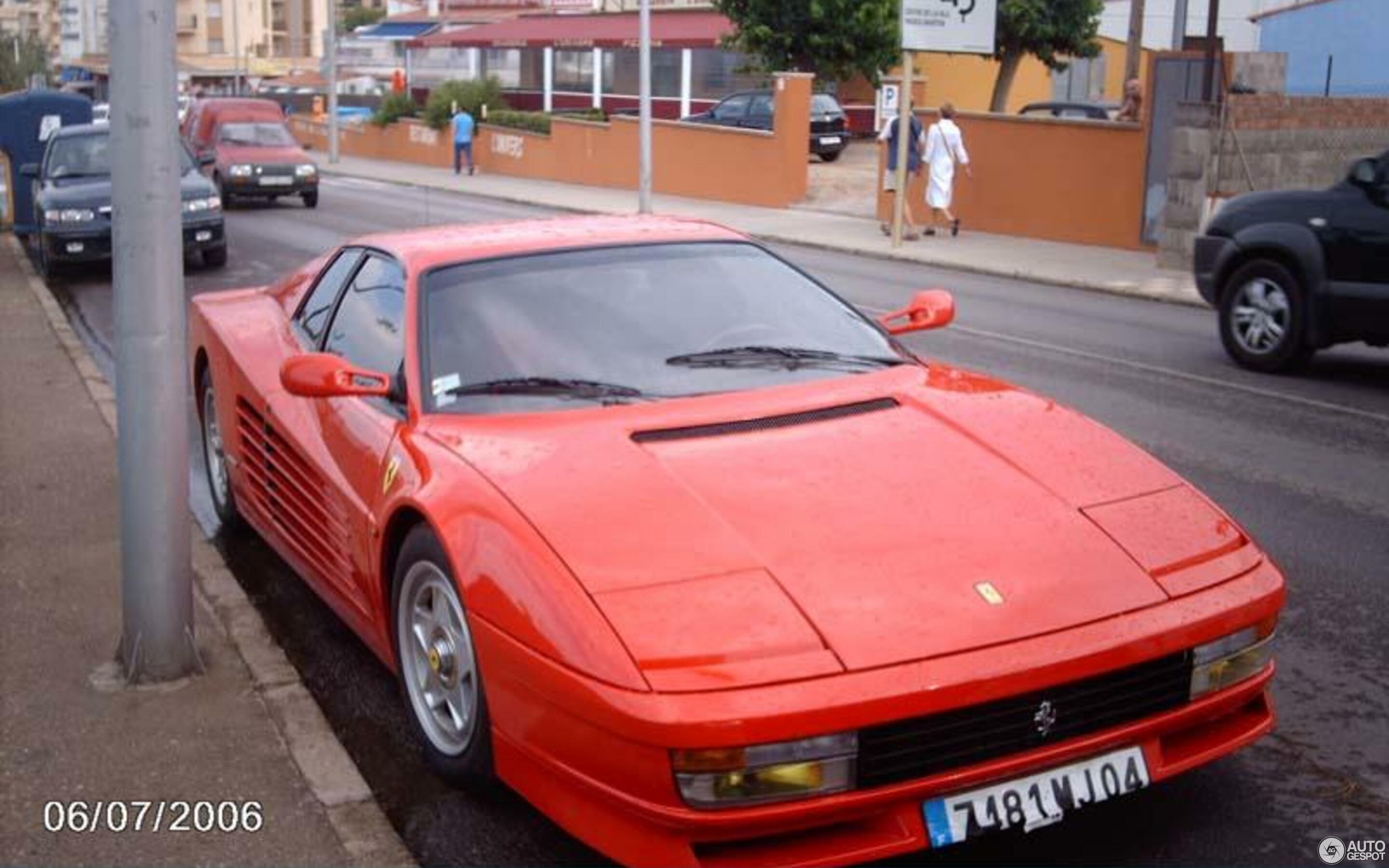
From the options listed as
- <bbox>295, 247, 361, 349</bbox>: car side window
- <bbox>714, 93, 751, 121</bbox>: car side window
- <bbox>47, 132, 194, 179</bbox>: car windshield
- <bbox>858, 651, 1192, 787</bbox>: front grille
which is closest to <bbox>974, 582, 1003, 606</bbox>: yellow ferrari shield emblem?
<bbox>858, 651, 1192, 787</bbox>: front grille

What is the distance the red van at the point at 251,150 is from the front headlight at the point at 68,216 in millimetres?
9235

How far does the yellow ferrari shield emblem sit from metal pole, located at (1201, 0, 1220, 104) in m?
16.2

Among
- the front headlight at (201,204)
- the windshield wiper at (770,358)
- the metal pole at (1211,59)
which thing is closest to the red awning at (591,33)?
the metal pole at (1211,59)

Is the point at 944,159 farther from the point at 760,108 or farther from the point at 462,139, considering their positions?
the point at 462,139

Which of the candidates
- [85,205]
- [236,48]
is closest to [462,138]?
[85,205]

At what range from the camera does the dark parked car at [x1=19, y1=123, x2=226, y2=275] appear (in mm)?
16562

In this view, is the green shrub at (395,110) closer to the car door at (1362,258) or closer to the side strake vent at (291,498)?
the car door at (1362,258)

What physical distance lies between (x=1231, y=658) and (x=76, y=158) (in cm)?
1668

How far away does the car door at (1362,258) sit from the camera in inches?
408

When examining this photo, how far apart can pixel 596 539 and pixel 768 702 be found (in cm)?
69

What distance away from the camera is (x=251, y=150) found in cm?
2778

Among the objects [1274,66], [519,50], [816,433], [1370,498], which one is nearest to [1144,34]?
[519,50]

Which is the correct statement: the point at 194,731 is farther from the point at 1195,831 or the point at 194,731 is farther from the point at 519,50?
the point at 519,50

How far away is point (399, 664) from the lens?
14.5 feet
